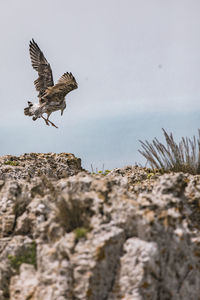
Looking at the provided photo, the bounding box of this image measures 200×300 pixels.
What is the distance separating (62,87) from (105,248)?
9.63 metres

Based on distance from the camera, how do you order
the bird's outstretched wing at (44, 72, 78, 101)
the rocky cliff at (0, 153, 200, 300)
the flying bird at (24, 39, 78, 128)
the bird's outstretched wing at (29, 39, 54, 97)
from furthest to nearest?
→ 1. the bird's outstretched wing at (29, 39, 54, 97)
2. the flying bird at (24, 39, 78, 128)
3. the bird's outstretched wing at (44, 72, 78, 101)
4. the rocky cliff at (0, 153, 200, 300)

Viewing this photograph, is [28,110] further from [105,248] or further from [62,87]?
[105,248]

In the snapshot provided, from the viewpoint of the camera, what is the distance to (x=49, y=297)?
14.2 feet

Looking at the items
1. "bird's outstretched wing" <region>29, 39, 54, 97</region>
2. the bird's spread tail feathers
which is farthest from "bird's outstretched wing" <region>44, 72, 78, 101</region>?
the bird's spread tail feathers

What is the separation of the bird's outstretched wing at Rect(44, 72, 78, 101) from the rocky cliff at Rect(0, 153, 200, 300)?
743 centimetres

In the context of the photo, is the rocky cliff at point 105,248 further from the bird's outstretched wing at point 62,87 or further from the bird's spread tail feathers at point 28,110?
the bird's spread tail feathers at point 28,110

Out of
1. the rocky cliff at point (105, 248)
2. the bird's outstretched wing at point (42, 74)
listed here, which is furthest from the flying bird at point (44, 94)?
the rocky cliff at point (105, 248)

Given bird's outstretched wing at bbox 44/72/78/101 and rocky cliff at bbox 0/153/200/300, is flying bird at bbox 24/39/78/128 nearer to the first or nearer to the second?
bird's outstretched wing at bbox 44/72/78/101

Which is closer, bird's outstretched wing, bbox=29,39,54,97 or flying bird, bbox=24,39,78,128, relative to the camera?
flying bird, bbox=24,39,78,128

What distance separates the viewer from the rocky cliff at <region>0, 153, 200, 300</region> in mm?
4328

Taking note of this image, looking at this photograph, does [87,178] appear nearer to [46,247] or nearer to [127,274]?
[46,247]

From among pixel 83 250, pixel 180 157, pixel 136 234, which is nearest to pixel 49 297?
pixel 83 250

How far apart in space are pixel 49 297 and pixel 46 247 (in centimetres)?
61

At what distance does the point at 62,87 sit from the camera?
44.1ft
